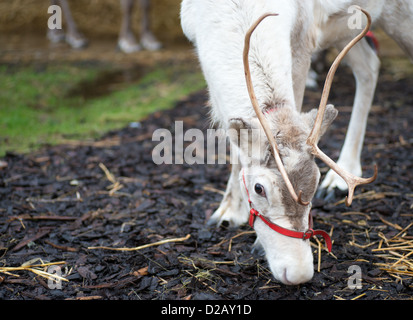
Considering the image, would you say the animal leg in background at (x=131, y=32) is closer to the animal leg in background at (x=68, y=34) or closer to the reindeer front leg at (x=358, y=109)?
the animal leg in background at (x=68, y=34)

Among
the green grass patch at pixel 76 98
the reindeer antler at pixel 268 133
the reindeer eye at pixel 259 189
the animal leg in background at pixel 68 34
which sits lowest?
the green grass patch at pixel 76 98

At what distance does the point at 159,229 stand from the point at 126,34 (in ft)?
21.5

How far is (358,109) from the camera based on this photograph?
414 cm

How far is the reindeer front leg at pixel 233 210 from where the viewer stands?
3.44m

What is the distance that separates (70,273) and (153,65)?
6126mm

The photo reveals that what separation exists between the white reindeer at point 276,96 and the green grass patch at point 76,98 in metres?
2.69

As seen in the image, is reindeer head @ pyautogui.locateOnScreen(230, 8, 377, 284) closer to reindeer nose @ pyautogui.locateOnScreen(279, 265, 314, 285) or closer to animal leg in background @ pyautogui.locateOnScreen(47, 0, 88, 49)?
reindeer nose @ pyautogui.locateOnScreen(279, 265, 314, 285)

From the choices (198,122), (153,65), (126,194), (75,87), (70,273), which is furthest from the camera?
(153,65)

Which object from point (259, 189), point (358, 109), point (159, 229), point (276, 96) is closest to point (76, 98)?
point (159, 229)

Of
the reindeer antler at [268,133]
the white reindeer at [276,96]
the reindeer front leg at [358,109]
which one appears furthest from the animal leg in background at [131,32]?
the reindeer antler at [268,133]
